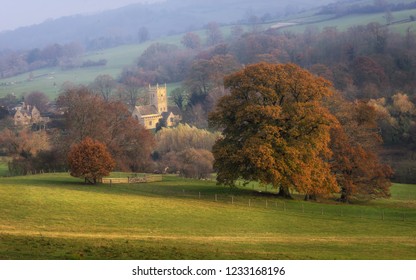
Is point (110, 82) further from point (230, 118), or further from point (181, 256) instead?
point (181, 256)

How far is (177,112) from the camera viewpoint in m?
128

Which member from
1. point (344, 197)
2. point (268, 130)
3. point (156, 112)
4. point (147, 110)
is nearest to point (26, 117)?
point (147, 110)

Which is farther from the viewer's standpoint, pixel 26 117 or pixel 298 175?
pixel 26 117

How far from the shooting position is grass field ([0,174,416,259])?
2661 cm

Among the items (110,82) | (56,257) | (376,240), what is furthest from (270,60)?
(56,257)

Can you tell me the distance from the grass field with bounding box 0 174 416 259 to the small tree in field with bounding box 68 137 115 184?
4.17 ft

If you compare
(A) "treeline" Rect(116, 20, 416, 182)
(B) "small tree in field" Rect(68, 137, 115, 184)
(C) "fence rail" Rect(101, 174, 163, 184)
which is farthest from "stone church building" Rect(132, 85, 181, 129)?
(B) "small tree in field" Rect(68, 137, 115, 184)

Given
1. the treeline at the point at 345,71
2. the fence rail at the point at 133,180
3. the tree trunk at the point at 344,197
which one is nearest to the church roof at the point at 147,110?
the treeline at the point at 345,71

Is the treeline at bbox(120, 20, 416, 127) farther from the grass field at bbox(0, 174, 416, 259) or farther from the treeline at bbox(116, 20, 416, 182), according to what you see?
the grass field at bbox(0, 174, 416, 259)

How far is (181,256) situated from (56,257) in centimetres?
485

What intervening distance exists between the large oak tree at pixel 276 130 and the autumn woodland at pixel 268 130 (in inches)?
3.4

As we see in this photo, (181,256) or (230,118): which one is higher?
(230,118)

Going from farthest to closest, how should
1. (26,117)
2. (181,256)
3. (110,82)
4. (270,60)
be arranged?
(110,82) → (270,60) → (26,117) → (181,256)

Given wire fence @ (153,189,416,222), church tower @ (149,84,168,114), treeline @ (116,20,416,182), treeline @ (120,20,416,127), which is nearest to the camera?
wire fence @ (153,189,416,222)
